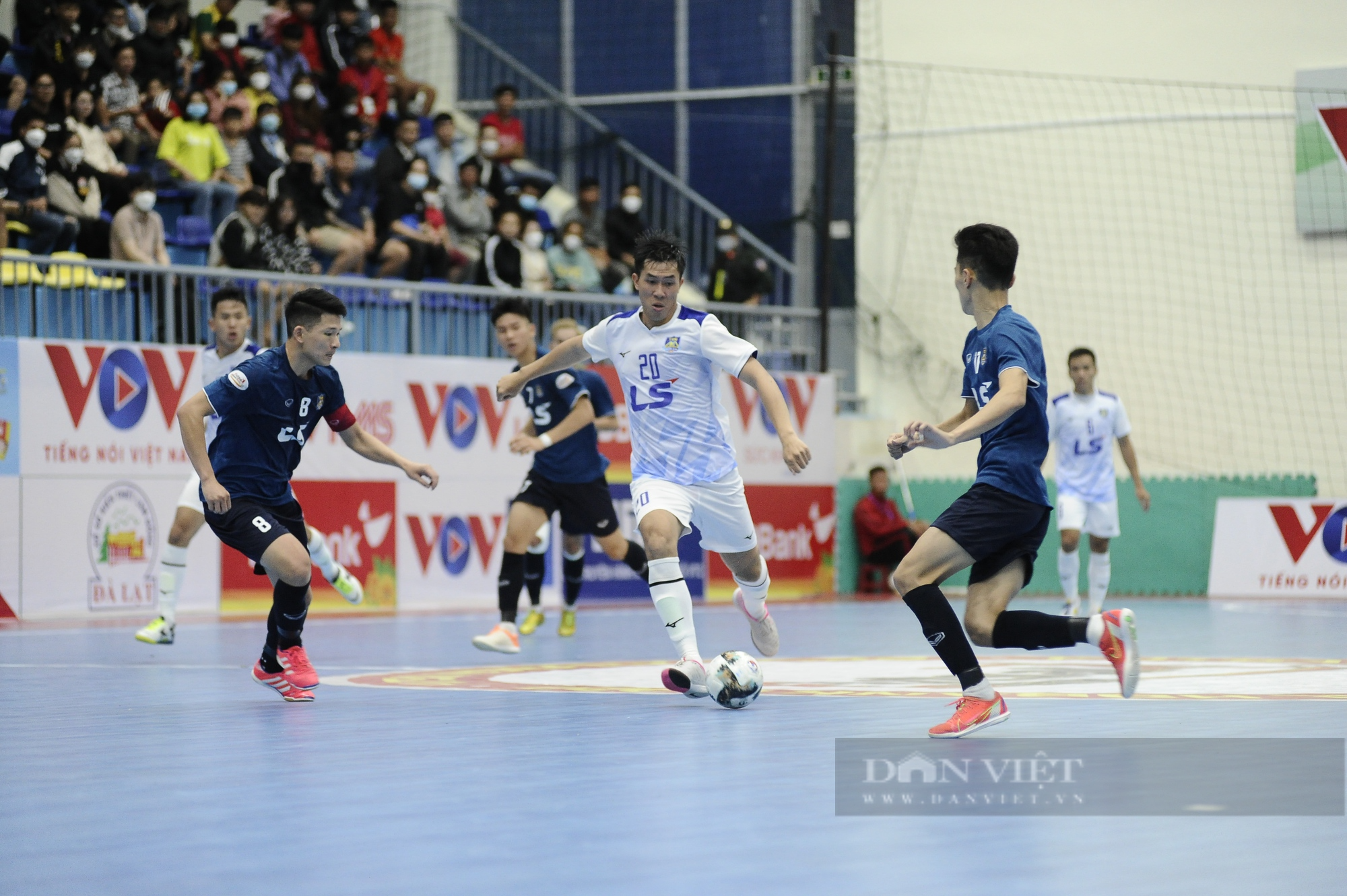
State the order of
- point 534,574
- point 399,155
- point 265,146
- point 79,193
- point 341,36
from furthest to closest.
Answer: point 341,36
point 399,155
point 265,146
point 79,193
point 534,574

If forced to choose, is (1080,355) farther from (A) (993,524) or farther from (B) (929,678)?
(A) (993,524)

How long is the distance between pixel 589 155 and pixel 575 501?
14.2 m

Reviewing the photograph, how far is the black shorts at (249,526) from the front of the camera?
8156 mm

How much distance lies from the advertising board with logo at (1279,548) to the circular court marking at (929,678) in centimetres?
899

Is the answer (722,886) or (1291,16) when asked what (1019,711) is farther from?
(1291,16)

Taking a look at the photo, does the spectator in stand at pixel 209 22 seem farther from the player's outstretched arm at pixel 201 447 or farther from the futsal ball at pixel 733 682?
the futsal ball at pixel 733 682

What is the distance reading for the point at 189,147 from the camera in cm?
1847

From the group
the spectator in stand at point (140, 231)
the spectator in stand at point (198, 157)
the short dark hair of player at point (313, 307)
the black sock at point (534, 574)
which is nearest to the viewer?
the short dark hair of player at point (313, 307)

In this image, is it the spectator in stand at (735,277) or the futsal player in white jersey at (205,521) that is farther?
the spectator in stand at (735,277)

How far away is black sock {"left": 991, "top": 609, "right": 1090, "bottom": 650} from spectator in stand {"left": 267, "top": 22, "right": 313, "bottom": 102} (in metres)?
16.2

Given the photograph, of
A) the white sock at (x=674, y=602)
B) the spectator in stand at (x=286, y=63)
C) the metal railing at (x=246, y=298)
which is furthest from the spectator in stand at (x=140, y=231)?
the white sock at (x=674, y=602)

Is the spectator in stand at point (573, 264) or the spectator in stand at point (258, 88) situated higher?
the spectator in stand at point (258, 88)

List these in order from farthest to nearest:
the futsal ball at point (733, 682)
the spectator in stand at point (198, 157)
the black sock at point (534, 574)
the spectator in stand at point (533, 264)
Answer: the spectator in stand at point (533, 264)
the spectator in stand at point (198, 157)
the black sock at point (534, 574)
the futsal ball at point (733, 682)

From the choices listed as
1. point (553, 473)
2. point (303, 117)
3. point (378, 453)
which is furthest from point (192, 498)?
point (303, 117)
